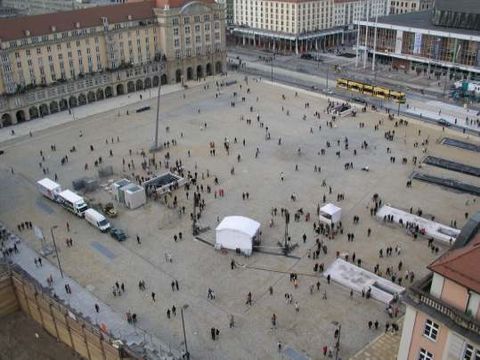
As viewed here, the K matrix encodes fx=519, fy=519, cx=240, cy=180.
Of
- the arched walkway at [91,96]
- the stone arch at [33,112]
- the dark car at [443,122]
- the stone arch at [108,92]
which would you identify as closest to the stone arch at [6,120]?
the stone arch at [33,112]

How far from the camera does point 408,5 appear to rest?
160250 mm

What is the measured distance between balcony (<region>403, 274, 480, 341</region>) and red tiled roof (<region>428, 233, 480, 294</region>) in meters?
1.77

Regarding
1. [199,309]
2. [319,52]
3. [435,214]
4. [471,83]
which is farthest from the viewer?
[319,52]

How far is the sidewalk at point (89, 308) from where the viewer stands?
1671 inches

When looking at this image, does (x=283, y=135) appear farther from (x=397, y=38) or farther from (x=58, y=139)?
(x=397, y=38)

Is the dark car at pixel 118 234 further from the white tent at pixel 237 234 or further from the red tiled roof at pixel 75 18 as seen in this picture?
the red tiled roof at pixel 75 18

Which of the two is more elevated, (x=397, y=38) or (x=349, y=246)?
(x=397, y=38)

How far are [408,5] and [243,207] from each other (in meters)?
122

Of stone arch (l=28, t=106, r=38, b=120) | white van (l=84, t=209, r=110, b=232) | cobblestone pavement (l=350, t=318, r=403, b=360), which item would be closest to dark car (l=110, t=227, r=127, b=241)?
white van (l=84, t=209, r=110, b=232)

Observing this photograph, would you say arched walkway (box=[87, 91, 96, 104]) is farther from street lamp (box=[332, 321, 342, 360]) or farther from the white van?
street lamp (box=[332, 321, 342, 360])

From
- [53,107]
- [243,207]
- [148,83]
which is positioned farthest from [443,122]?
[53,107]

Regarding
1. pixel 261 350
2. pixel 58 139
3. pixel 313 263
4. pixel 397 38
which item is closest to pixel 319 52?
pixel 397 38

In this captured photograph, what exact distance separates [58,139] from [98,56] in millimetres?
26424

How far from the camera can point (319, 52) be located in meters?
153
